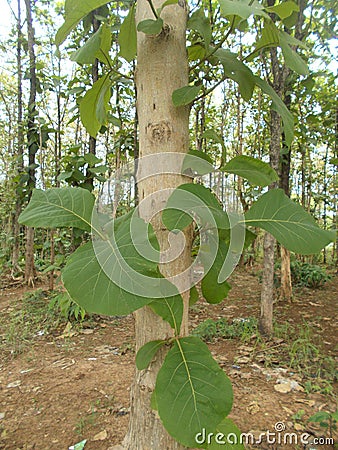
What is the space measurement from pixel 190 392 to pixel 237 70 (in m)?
0.64

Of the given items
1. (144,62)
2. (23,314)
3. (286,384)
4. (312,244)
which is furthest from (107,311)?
(23,314)

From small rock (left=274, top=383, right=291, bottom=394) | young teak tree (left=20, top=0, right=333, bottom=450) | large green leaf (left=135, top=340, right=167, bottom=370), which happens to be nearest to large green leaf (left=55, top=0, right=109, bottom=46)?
young teak tree (left=20, top=0, right=333, bottom=450)

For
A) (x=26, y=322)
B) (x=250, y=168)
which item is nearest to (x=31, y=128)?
(x=26, y=322)

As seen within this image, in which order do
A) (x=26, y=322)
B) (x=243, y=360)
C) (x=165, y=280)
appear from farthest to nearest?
(x=26, y=322)
(x=243, y=360)
(x=165, y=280)

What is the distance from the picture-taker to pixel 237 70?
71 centimetres

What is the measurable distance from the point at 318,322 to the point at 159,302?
3.08m

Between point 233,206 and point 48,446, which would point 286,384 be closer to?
point 48,446

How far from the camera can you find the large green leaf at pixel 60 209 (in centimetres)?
62

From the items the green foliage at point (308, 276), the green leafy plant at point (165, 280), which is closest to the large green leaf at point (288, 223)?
the green leafy plant at point (165, 280)

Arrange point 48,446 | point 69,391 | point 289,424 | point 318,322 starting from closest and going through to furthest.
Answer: point 48,446, point 289,424, point 69,391, point 318,322

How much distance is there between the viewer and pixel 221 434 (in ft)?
2.23

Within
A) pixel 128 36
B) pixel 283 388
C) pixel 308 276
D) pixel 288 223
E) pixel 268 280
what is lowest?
pixel 283 388

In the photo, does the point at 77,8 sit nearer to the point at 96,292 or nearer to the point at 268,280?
the point at 96,292

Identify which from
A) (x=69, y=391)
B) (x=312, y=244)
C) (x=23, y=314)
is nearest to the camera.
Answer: (x=312, y=244)
